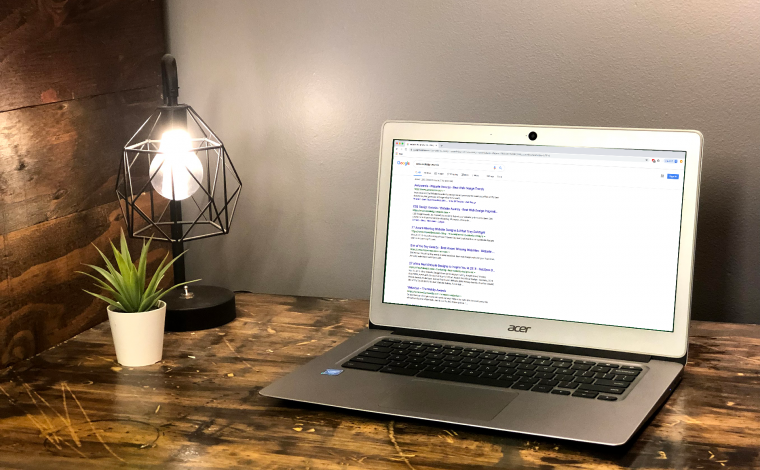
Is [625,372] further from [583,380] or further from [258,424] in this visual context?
[258,424]

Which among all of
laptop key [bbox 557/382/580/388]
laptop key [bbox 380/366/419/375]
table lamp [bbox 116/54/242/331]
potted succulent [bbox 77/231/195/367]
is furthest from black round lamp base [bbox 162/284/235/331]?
laptop key [bbox 557/382/580/388]

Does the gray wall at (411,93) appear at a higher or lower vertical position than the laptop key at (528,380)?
higher

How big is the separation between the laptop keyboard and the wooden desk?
74mm

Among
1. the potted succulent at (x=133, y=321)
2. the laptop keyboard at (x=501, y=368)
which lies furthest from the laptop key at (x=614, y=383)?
the potted succulent at (x=133, y=321)

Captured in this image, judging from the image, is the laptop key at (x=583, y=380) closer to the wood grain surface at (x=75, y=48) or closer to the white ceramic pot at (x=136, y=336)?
the white ceramic pot at (x=136, y=336)

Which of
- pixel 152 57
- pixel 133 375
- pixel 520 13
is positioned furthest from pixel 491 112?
pixel 133 375

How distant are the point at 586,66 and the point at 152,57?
774mm

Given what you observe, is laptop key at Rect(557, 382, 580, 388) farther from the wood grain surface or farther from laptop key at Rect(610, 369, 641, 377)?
the wood grain surface

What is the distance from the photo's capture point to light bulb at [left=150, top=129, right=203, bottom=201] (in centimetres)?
125

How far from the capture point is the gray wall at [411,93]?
4.13 feet

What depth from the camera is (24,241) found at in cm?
115

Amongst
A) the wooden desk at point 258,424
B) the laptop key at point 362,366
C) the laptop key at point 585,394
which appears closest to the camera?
the wooden desk at point 258,424

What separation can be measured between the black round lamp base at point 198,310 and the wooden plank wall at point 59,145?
0.53ft

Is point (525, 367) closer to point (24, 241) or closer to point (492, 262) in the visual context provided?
point (492, 262)
